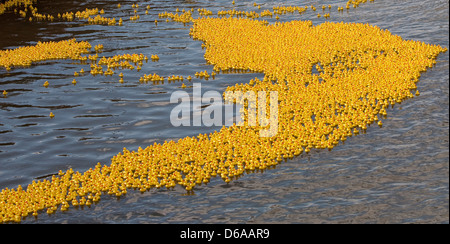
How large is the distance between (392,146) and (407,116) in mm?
3083

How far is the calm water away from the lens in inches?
735

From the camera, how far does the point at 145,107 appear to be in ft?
93.6

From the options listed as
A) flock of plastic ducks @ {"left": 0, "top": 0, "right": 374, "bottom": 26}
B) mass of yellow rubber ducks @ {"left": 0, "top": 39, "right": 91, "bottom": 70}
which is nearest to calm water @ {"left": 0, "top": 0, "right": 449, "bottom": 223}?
mass of yellow rubber ducks @ {"left": 0, "top": 39, "right": 91, "bottom": 70}

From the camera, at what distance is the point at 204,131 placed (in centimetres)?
2509

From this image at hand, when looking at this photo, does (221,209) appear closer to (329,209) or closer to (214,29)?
(329,209)

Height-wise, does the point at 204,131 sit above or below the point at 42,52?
below

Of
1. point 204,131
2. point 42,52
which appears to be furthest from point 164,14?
point 204,131

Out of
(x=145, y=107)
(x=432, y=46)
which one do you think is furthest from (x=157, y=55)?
(x=432, y=46)

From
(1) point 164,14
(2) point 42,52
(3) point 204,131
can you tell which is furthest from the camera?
(1) point 164,14

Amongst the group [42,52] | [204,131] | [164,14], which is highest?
[164,14]

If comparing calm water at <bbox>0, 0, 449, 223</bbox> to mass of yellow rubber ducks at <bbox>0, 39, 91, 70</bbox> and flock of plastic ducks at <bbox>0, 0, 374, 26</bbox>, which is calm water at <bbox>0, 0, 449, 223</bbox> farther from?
flock of plastic ducks at <bbox>0, 0, 374, 26</bbox>

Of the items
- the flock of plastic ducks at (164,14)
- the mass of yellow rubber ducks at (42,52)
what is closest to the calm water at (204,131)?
the mass of yellow rubber ducks at (42,52)

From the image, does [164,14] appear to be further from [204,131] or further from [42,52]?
[204,131]

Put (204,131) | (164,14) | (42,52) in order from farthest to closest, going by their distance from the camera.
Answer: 1. (164,14)
2. (42,52)
3. (204,131)
